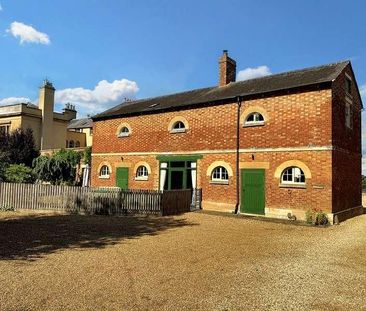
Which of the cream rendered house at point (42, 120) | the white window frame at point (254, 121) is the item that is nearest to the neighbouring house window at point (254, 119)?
the white window frame at point (254, 121)

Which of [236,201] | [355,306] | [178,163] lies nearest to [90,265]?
[355,306]

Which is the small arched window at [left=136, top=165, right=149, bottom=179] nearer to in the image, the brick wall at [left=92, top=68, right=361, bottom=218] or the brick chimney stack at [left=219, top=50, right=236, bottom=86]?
the brick wall at [left=92, top=68, right=361, bottom=218]

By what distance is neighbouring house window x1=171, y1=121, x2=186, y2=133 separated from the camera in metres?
21.8

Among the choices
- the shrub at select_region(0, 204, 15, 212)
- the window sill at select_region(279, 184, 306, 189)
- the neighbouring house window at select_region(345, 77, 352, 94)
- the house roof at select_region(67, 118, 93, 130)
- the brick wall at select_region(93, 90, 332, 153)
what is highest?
the house roof at select_region(67, 118, 93, 130)

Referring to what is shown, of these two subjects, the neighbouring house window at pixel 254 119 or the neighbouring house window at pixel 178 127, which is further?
the neighbouring house window at pixel 178 127

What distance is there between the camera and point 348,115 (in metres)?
19.1

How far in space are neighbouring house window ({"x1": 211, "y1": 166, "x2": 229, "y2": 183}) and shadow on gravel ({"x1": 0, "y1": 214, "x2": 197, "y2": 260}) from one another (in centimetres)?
461

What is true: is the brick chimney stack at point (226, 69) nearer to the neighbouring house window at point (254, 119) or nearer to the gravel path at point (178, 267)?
the neighbouring house window at point (254, 119)

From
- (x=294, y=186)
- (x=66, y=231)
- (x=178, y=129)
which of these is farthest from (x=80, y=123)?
(x=66, y=231)

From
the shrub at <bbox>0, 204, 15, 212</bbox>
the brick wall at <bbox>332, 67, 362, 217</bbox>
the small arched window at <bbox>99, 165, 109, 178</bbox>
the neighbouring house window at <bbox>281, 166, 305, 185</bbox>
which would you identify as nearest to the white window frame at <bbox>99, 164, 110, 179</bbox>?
the small arched window at <bbox>99, 165, 109, 178</bbox>

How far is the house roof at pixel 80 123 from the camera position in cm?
4495

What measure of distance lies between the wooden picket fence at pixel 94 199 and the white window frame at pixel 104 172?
765 centimetres

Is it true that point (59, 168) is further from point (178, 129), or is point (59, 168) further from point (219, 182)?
point (219, 182)

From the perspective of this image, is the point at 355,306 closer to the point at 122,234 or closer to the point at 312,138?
the point at 122,234
